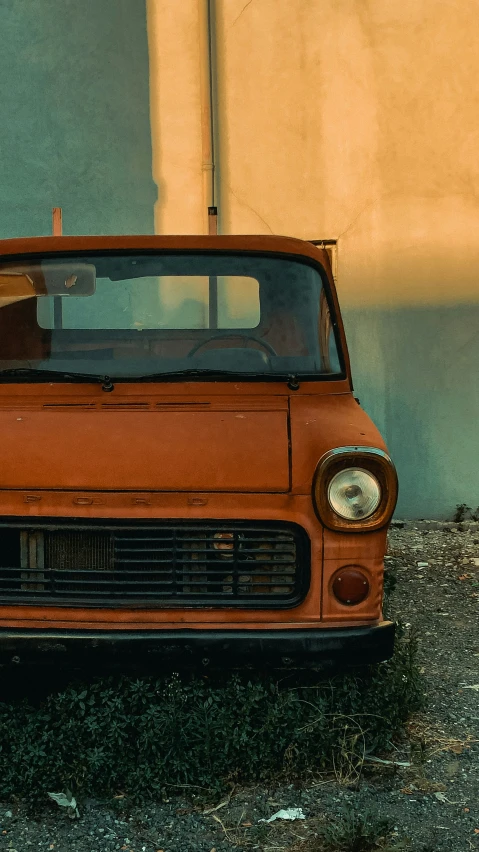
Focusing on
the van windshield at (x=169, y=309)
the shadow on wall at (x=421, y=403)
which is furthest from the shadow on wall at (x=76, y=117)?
the van windshield at (x=169, y=309)

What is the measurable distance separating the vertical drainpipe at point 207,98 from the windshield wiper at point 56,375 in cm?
395

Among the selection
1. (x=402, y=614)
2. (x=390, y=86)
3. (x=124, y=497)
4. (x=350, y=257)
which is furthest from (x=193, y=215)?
(x=124, y=497)

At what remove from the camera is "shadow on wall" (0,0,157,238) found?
7789 millimetres

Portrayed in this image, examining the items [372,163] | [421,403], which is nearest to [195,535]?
[421,403]

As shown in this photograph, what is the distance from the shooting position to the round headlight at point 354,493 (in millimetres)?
3271

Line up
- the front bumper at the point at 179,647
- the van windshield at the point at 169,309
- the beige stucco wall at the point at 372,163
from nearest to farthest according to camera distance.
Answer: the front bumper at the point at 179,647
the van windshield at the point at 169,309
the beige stucco wall at the point at 372,163

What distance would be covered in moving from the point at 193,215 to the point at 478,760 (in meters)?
5.22

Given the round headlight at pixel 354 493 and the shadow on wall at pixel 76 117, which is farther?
the shadow on wall at pixel 76 117

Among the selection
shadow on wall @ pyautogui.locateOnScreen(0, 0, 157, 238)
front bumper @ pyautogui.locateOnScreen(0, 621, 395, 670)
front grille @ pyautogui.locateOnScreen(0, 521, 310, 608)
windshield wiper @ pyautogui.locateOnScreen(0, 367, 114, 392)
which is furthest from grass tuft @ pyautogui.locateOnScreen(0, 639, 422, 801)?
shadow on wall @ pyautogui.locateOnScreen(0, 0, 157, 238)

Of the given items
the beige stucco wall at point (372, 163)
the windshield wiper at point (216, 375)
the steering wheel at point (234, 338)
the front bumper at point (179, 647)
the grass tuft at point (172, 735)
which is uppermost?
the beige stucco wall at point (372, 163)

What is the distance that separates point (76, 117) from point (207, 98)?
1.09m

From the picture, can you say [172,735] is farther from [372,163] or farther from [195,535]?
[372,163]

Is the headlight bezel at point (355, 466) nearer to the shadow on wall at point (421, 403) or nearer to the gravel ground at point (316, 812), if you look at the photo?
the gravel ground at point (316, 812)

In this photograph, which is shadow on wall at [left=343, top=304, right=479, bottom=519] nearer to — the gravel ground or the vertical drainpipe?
the vertical drainpipe
